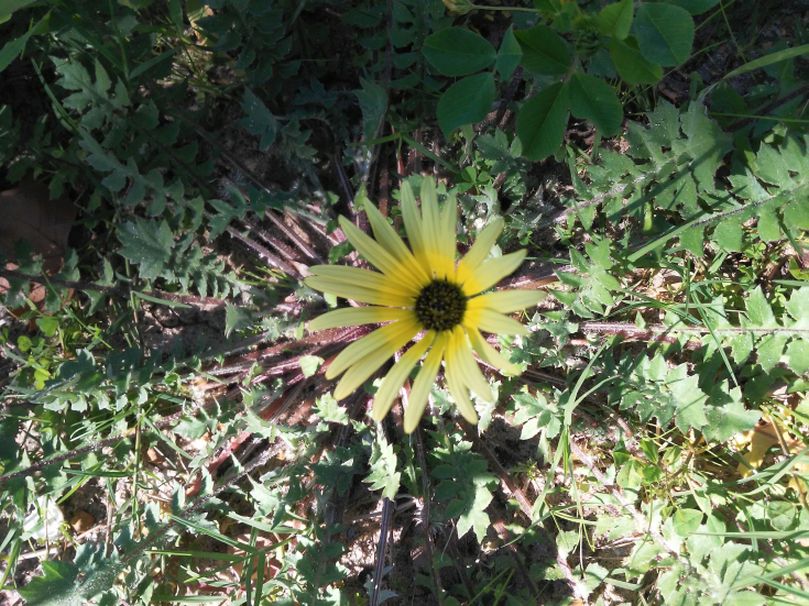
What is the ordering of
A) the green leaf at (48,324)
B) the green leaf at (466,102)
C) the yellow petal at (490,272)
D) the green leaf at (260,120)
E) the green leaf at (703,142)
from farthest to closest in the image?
the green leaf at (48,324) < the green leaf at (260,120) < the green leaf at (703,142) < the green leaf at (466,102) < the yellow petal at (490,272)

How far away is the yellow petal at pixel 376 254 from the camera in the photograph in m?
2.39

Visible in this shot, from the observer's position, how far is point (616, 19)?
7.11 ft

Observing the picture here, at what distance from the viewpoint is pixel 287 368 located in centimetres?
372

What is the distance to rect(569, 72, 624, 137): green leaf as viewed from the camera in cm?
245

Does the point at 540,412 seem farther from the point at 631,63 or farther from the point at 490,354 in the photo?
the point at 631,63

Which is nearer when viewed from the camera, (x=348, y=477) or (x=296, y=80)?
(x=348, y=477)

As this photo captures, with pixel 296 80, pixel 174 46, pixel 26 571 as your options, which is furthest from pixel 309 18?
pixel 26 571

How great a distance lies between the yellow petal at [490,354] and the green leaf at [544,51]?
972 millimetres

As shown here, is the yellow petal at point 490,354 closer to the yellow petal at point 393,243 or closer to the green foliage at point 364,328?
the yellow petal at point 393,243

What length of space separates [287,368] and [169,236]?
3.09 ft

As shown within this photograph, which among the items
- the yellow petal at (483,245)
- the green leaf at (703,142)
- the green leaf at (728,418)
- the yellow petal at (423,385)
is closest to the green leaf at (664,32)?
the green leaf at (703,142)

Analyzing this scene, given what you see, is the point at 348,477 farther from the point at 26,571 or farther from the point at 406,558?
the point at 26,571

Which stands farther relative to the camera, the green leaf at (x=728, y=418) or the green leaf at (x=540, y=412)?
the green leaf at (x=540, y=412)

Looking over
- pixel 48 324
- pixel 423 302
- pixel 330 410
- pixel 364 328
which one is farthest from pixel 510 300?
pixel 48 324
